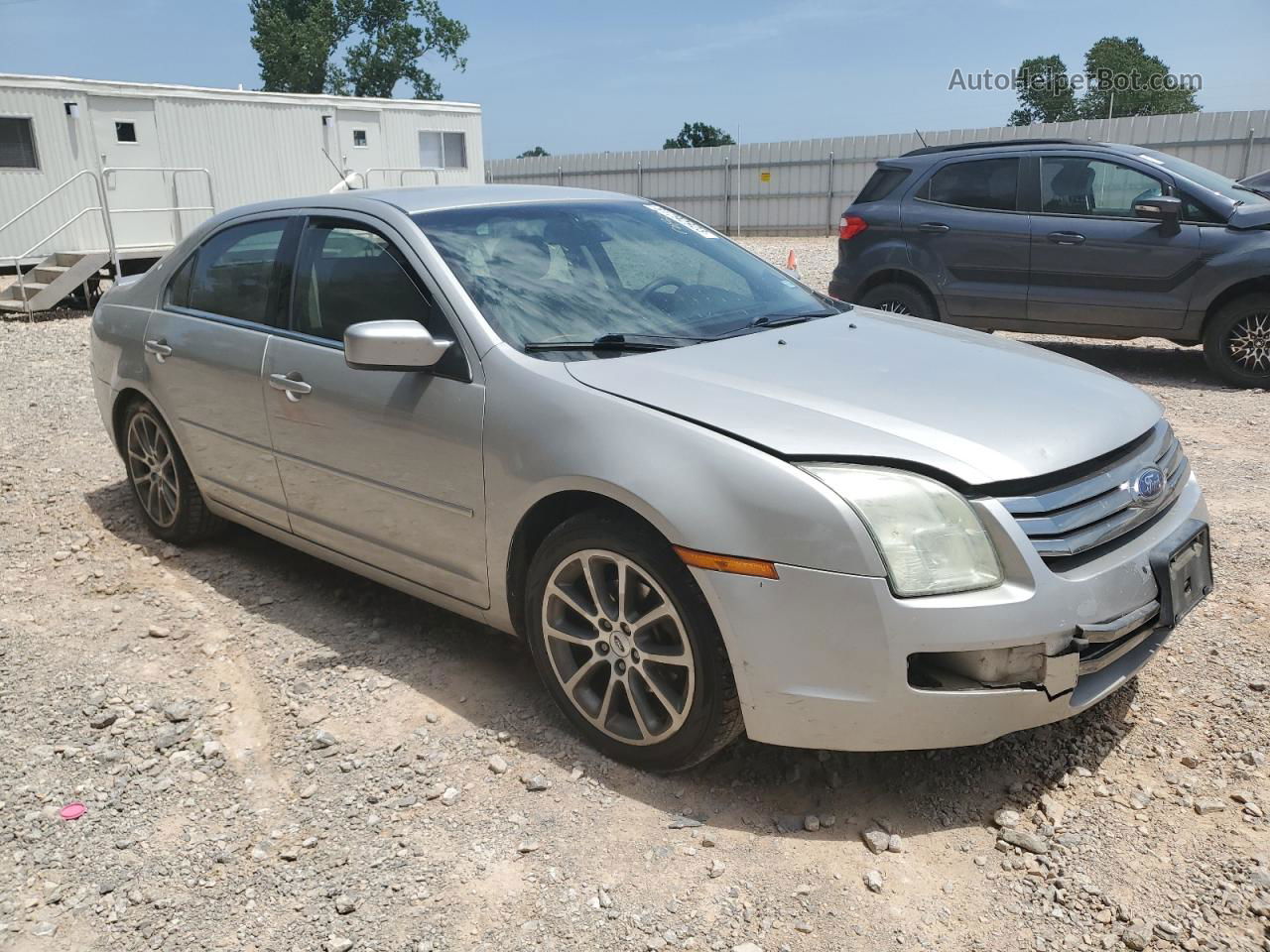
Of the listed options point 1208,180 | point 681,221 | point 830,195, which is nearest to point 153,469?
point 681,221

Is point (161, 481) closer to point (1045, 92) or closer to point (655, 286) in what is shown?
point (655, 286)

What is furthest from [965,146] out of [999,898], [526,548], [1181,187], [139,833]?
[139,833]

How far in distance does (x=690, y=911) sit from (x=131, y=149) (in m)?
16.9

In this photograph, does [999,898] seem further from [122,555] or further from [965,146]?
[965,146]

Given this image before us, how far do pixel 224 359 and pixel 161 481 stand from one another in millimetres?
1061

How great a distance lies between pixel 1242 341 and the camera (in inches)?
311

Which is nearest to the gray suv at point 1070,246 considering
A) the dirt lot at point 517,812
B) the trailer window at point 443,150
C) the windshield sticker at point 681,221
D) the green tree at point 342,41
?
the dirt lot at point 517,812

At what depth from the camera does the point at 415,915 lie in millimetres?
2523

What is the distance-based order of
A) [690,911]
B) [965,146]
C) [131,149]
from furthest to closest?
[131,149] → [965,146] → [690,911]

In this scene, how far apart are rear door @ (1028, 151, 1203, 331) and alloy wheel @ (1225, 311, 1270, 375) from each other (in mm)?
403

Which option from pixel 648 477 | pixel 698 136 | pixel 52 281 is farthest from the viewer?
pixel 698 136

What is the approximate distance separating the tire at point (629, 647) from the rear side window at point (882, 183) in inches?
278

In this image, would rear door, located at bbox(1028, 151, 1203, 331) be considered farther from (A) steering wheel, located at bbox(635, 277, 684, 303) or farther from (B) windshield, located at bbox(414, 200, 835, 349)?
(A) steering wheel, located at bbox(635, 277, 684, 303)

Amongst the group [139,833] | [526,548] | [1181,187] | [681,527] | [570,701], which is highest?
[1181,187]
